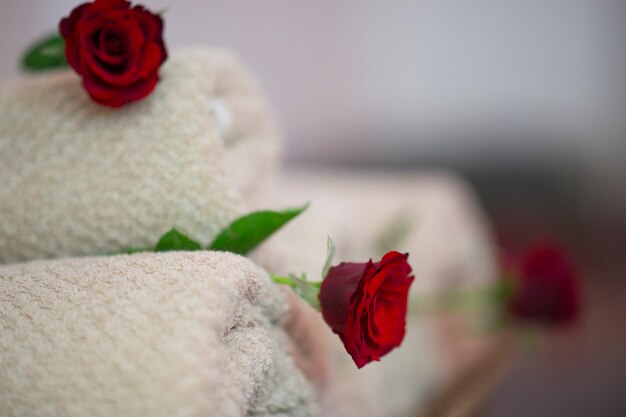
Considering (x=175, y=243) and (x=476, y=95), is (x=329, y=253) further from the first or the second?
(x=476, y=95)

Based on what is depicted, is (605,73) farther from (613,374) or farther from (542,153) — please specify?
(613,374)

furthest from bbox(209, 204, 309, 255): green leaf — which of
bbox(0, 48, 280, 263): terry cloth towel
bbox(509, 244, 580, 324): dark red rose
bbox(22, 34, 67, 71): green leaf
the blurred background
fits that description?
the blurred background

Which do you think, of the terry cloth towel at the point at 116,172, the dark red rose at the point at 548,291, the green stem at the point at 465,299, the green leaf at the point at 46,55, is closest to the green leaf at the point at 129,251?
the terry cloth towel at the point at 116,172

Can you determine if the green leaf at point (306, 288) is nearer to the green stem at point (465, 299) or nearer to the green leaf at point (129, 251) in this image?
the green leaf at point (129, 251)

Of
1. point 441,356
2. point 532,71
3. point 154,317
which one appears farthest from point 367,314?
point 532,71

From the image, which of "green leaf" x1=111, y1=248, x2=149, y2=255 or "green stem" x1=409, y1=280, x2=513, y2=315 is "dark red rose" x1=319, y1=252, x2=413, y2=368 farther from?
"green stem" x1=409, y1=280, x2=513, y2=315

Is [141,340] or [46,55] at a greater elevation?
[46,55]

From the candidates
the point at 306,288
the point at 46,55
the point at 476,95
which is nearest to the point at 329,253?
the point at 306,288

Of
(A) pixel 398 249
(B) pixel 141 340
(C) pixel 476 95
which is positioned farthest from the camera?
(C) pixel 476 95
